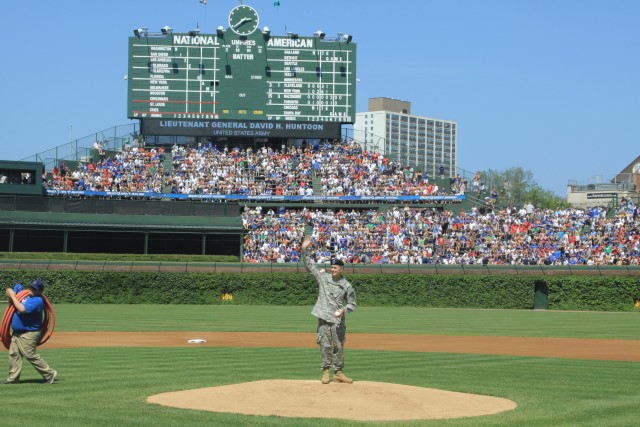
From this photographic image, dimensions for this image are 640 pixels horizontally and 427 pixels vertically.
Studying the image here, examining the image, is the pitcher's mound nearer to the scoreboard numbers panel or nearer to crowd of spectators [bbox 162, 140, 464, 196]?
crowd of spectators [bbox 162, 140, 464, 196]

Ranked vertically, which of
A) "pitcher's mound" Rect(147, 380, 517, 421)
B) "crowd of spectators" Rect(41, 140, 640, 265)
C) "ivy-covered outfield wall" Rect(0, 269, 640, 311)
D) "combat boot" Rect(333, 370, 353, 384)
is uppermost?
"crowd of spectators" Rect(41, 140, 640, 265)

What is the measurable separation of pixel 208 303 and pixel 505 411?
35275 millimetres

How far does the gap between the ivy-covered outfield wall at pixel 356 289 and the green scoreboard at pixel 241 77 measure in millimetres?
18769

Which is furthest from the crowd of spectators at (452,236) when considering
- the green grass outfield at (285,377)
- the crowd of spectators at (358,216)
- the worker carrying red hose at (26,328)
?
the worker carrying red hose at (26,328)

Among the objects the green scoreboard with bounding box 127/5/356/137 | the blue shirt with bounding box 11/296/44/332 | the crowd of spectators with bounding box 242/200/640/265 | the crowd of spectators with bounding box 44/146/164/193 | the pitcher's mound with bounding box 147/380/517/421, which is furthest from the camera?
the green scoreboard with bounding box 127/5/356/137

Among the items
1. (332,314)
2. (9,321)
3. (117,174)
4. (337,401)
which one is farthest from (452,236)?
(337,401)

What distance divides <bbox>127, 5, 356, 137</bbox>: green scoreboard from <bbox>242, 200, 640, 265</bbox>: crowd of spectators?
327 inches

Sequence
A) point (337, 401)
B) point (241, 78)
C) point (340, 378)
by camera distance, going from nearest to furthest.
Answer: point (337, 401)
point (340, 378)
point (241, 78)

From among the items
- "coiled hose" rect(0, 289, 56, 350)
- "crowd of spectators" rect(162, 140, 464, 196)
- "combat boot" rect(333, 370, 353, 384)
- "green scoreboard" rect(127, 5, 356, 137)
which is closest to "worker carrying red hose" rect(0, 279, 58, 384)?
"coiled hose" rect(0, 289, 56, 350)

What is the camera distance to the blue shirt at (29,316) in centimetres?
1518

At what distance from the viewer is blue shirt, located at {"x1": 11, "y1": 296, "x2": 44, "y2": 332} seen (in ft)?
49.8

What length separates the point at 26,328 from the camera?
15.3 meters

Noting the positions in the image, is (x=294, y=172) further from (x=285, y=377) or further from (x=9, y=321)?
(x=9, y=321)

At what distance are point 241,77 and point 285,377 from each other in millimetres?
47952
